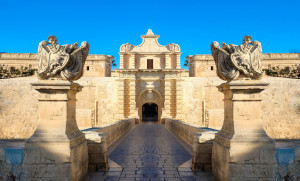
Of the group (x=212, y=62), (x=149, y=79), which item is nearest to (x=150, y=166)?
(x=149, y=79)

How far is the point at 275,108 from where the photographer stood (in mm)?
23109

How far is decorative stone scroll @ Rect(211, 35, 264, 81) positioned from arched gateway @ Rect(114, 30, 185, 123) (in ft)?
58.7

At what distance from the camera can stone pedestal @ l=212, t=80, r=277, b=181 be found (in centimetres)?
377

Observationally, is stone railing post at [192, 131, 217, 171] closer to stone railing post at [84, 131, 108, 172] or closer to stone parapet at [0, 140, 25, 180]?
stone railing post at [84, 131, 108, 172]

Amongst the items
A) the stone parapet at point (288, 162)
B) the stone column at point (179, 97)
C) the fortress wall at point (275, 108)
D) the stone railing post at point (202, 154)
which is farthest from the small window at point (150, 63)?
the stone parapet at point (288, 162)

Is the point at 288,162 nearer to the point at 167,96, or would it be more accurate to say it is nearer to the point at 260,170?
the point at 260,170

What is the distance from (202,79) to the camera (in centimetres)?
2430

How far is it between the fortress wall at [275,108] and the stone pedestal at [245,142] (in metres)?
19.4

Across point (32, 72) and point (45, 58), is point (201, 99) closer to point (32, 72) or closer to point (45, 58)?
point (45, 58)

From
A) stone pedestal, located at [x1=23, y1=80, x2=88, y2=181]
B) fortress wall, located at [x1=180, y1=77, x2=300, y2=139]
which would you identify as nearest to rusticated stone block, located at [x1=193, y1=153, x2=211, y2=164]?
stone pedestal, located at [x1=23, y1=80, x2=88, y2=181]

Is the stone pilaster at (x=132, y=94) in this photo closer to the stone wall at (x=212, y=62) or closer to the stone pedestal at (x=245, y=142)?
the stone wall at (x=212, y=62)

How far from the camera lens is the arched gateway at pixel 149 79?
22547 millimetres

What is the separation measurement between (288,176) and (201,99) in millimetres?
20312

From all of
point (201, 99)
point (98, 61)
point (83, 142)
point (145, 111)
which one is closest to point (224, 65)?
point (83, 142)
